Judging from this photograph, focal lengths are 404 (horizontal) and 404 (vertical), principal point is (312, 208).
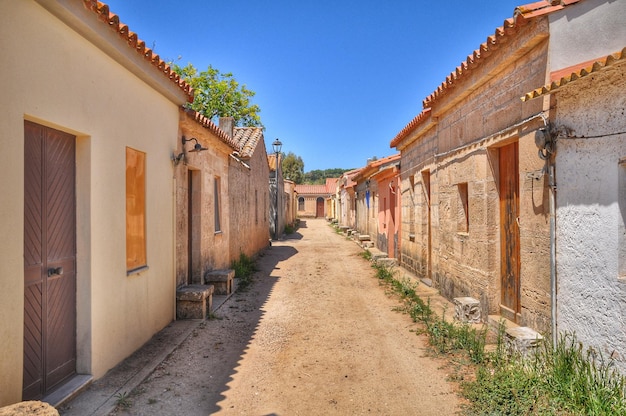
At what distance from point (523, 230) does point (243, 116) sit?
25.7 metres

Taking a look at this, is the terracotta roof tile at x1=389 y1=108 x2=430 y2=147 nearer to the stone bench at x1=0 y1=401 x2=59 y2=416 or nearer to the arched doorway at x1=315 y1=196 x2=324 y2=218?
the stone bench at x1=0 y1=401 x2=59 y2=416

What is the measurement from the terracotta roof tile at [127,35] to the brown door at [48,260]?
3.79 ft

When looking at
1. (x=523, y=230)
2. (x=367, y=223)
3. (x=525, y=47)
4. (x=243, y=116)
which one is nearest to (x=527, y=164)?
(x=523, y=230)

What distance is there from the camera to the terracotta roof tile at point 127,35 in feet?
12.0

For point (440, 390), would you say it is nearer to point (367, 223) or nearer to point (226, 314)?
point (226, 314)

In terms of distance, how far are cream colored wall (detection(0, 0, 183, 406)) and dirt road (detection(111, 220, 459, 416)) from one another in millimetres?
736

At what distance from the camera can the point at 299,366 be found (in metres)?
4.54

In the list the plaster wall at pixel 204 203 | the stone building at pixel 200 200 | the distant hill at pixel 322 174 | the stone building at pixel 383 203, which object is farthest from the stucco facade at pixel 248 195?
the distant hill at pixel 322 174

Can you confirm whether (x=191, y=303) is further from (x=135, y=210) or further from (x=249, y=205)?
(x=249, y=205)

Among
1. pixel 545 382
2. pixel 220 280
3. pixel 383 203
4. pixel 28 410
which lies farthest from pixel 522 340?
pixel 383 203

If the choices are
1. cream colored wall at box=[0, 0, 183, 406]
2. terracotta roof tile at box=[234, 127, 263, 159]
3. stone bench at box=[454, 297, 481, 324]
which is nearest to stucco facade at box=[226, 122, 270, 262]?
terracotta roof tile at box=[234, 127, 263, 159]

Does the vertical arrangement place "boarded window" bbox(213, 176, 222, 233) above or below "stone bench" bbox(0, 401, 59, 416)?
above

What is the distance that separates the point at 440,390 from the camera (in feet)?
12.7

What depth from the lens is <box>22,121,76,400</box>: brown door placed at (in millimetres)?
3234
